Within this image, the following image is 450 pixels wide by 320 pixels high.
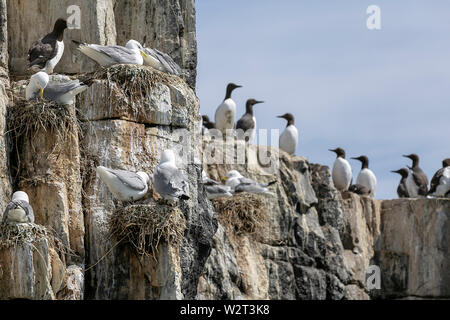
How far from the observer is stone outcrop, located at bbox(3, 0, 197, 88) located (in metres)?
17.1

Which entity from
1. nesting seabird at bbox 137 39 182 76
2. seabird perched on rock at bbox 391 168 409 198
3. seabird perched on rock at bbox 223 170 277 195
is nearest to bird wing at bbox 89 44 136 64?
nesting seabird at bbox 137 39 182 76

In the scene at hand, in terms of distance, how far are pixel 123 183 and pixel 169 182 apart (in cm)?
59

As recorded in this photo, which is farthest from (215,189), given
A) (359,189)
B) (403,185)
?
(403,185)

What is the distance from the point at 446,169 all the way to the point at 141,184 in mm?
14710

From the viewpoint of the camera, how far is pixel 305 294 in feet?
76.7

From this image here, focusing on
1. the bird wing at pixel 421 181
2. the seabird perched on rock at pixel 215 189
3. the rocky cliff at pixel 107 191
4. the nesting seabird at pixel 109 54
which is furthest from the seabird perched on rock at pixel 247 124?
the nesting seabird at pixel 109 54

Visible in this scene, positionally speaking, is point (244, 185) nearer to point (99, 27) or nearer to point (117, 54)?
point (99, 27)

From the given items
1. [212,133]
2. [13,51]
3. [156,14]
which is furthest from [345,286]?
[13,51]

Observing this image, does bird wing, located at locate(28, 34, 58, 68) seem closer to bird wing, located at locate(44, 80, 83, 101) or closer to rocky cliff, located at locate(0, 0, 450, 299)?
rocky cliff, located at locate(0, 0, 450, 299)

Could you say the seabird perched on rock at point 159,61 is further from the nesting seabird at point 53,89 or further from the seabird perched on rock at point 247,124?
the seabird perched on rock at point 247,124

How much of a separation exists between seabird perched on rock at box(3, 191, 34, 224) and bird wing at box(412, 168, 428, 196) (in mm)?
17398

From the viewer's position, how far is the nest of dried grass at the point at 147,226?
14641 millimetres
